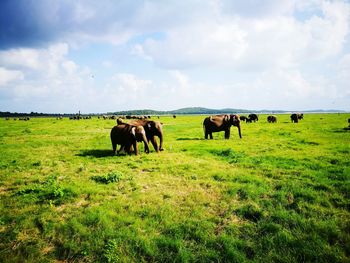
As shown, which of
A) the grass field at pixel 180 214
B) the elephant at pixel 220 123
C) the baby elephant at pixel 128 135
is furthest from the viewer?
the elephant at pixel 220 123

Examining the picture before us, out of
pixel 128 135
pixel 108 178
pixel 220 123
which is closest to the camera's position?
pixel 108 178

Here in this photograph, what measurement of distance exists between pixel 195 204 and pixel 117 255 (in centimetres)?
293

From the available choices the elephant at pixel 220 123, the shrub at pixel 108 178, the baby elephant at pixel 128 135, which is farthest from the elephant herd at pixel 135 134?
the elephant at pixel 220 123

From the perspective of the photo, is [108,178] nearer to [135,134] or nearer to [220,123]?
[135,134]

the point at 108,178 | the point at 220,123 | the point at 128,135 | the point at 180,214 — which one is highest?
the point at 220,123

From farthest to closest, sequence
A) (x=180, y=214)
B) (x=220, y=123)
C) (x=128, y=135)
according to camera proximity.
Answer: (x=220, y=123) → (x=128, y=135) → (x=180, y=214)

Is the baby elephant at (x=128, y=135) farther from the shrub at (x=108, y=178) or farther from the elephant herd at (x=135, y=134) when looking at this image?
the shrub at (x=108, y=178)

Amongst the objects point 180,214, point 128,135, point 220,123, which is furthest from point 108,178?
point 220,123

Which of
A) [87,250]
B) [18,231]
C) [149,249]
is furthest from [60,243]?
[149,249]

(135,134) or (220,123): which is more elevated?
(220,123)

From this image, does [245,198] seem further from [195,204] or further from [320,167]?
[320,167]

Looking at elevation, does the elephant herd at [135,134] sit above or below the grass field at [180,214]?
above

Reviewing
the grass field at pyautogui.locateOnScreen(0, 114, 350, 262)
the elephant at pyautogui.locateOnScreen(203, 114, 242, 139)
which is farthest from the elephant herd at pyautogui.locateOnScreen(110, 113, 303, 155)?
the elephant at pyautogui.locateOnScreen(203, 114, 242, 139)

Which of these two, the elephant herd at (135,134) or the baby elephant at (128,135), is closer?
the baby elephant at (128,135)
